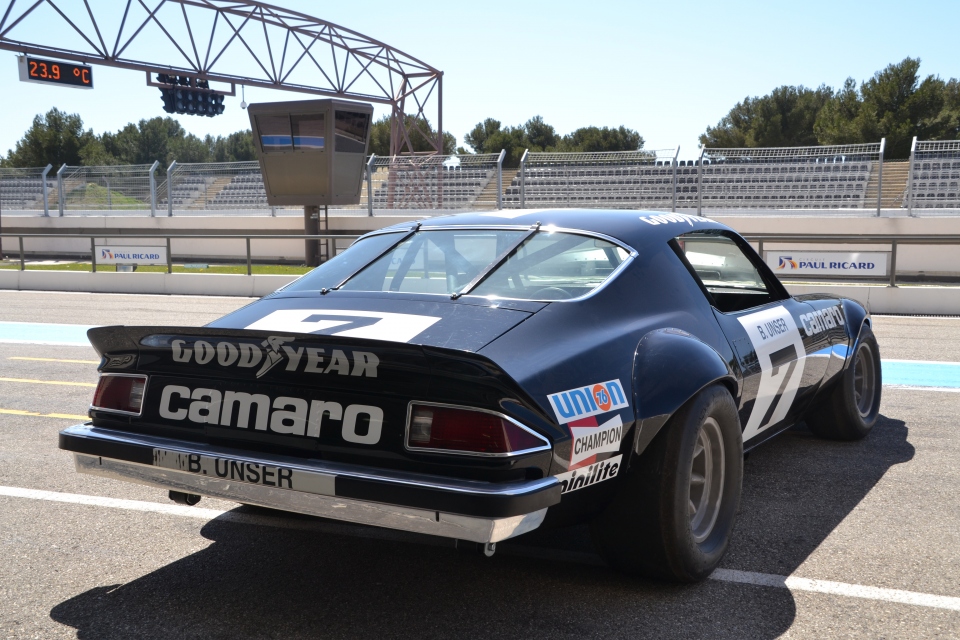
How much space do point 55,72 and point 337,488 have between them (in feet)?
97.9

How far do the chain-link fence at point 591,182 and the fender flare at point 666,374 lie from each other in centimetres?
1930

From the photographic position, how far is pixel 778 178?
21609 mm

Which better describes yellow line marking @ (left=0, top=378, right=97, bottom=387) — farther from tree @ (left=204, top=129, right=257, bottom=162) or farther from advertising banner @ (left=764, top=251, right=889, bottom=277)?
tree @ (left=204, top=129, right=257, bottom=162)

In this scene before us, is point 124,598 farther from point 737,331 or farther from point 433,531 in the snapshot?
point 737,331

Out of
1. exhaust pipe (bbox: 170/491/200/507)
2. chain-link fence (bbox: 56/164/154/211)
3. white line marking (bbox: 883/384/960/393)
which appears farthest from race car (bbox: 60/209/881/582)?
chain-link fence (bbox: 56/164/154/211)

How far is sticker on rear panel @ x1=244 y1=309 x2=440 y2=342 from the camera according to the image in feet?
9.57

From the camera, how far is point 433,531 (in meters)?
2.58

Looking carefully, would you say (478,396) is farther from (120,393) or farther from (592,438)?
(120,393)

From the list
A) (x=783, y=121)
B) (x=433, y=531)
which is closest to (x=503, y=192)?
(x=433, y=531)

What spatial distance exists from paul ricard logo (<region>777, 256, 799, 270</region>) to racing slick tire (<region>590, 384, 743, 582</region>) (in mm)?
11098

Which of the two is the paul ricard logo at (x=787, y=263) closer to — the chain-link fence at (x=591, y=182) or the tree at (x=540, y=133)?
the chain-link fence at (x=591, y=182)

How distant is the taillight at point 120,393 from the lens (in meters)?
3.18

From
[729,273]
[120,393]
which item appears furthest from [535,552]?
[729,273]

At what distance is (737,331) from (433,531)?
186 cm
